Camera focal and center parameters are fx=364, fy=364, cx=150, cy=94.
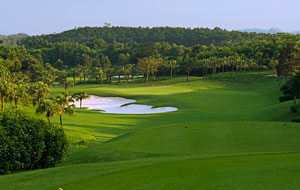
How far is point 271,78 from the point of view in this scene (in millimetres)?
100312

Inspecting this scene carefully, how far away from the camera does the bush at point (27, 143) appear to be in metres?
21.0

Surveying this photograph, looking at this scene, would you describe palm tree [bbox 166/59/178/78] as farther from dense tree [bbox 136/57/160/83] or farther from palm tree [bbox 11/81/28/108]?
palm tree [bbox 11/81/28/108]

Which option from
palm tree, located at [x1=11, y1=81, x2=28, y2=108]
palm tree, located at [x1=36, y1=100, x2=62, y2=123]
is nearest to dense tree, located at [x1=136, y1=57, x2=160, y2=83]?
palm tree, located at [x1=11, y1=81, x2=28, y2=108]

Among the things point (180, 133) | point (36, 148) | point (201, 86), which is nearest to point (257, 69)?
point (201, 86)

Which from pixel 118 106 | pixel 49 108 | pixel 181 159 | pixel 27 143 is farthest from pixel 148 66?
pixel 181 159

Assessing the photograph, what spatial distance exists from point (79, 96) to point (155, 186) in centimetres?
6112

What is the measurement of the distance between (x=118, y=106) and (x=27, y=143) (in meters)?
49.3

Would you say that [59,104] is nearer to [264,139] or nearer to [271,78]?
[264,139]

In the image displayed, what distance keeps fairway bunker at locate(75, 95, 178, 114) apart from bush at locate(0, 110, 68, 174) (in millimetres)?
38306

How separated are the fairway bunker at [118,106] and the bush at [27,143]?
3831cm

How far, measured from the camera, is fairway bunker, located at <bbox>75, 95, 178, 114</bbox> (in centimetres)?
6256

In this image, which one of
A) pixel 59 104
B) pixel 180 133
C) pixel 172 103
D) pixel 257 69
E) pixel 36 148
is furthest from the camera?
pixel 257 69

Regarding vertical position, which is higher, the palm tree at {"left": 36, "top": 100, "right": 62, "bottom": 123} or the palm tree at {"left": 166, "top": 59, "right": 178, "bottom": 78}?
the palm tree at {"left": 166, "top": 59, "right": 178, "bottom": 78}

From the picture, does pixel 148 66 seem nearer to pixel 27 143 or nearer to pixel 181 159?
pixel 27 143
